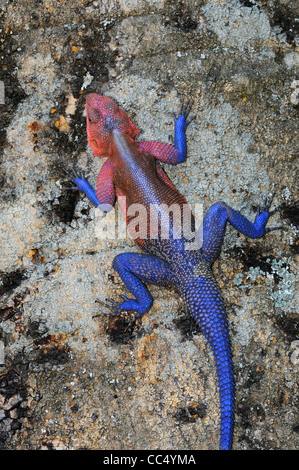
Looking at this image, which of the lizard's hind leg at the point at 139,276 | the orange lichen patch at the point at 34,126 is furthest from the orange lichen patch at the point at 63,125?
the lizard's hind leg at the point at 139,276

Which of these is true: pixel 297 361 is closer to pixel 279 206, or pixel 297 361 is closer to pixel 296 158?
pixel 279 206

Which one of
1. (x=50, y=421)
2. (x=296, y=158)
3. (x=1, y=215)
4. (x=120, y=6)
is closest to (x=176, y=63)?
(x=120, y=6)

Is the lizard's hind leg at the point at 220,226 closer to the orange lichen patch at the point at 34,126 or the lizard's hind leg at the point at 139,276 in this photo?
the lizard's hind leg at the point at 139,276

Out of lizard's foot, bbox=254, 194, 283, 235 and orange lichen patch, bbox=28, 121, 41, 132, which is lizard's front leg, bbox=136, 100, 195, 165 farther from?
orange lichen patch, bbox=28, 121, 41, 132

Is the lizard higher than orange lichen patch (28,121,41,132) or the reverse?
the reverse

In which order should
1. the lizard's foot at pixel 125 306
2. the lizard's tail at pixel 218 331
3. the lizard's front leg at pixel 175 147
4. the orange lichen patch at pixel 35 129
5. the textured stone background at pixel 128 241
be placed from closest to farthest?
the lizard's tail at pixel 218 331 < the textured stone background at pixel 128 241 < the lizard's foot at pixel 125 306 < the lizard's front leg at pixel 175 147 < the orange lichen patch at pixel 35 129

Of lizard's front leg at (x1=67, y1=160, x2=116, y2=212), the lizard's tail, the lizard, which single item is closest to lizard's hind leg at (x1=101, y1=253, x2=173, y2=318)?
the lizard
